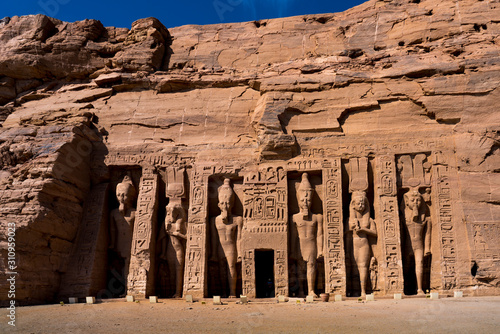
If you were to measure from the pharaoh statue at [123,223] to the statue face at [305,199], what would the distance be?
4481mm

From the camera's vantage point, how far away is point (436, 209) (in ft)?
40.8

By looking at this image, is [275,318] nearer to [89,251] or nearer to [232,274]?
[232,274]

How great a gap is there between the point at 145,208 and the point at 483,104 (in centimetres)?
900

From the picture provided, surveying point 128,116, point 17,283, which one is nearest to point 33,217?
point 17,283

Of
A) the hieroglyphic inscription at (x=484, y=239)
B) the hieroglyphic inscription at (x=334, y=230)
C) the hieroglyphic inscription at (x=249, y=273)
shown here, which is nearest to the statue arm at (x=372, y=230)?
the hieroglyphic inscription at (x=334, y=230)

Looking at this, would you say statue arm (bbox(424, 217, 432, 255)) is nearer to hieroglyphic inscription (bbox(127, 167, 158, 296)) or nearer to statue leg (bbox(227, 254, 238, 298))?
statue leg (bbox(227, 254, 238, 298))

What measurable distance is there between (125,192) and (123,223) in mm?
828

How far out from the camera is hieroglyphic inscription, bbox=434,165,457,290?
462 inches

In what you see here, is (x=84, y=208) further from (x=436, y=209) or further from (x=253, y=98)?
(x=436, y=209)

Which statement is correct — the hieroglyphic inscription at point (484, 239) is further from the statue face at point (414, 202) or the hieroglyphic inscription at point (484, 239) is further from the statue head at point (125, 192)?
the statue head at point (125, 192)

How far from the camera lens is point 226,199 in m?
13.4

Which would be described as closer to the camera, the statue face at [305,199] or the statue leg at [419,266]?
the statue leg at [419,266]

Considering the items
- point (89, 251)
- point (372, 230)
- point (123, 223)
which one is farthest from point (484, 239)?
point (89, 251)

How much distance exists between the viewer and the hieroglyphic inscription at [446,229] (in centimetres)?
1173
